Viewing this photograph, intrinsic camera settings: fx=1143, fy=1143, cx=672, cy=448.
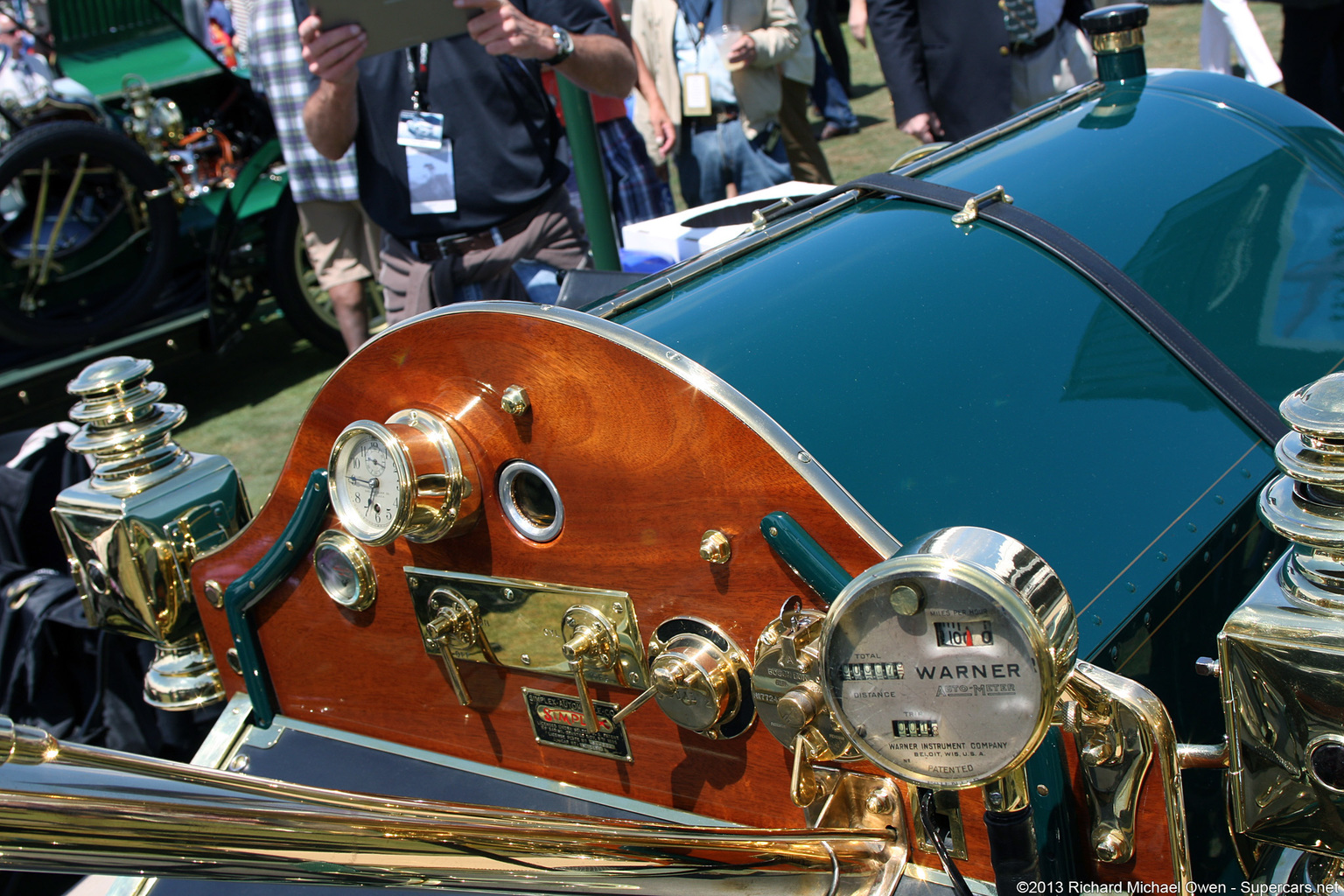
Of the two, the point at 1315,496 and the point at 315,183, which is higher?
the point at 1315,496

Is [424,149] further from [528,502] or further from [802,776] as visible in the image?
[802,776]

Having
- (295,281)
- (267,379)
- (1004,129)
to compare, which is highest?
(1004,129)

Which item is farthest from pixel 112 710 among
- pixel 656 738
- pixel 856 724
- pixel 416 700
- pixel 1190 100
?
pixel 1190 100

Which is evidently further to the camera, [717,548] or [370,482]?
[370,482]

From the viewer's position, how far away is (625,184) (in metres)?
5.43

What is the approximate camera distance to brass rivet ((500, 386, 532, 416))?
139 centimetres

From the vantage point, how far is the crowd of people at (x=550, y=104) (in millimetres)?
2773

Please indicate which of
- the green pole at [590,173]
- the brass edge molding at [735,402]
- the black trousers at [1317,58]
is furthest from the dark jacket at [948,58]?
the brass edge molding at [735,402]

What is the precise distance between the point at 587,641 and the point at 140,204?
494cm

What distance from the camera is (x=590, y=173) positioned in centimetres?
296

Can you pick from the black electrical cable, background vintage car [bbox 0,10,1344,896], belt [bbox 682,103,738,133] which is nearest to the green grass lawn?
belt [bbox 682,103,738,133]

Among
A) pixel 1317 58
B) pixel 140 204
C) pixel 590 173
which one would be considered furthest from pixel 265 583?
pixel 1317 58

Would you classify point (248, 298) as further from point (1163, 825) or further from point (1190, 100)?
point (1163, 825)

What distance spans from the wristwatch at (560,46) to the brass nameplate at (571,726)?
164cm
